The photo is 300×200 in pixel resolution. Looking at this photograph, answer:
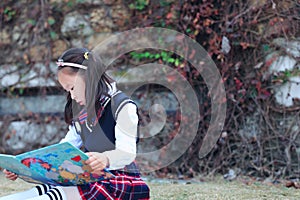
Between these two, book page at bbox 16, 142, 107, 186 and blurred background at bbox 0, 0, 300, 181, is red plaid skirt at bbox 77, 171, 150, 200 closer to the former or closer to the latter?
book page at bbox 16, 142, 107, 186

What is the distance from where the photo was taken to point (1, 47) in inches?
183

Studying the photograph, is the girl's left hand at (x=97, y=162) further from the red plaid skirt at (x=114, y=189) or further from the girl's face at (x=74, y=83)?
the girl's face at (x=74, y=83)

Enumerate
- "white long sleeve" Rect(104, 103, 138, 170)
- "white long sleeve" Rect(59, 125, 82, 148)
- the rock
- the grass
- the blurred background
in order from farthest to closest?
the rock, the blurred background, the grass, "white long sleeve" Rect(59, 125, 82, 148), "white long sleeve" Rect(104, 103, 138, 170)

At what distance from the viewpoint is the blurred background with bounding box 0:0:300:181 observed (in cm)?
366

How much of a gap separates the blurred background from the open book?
1.99 meters

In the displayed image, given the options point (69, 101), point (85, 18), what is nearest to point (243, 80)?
point (85, 18)

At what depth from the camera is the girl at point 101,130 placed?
5.87 feet

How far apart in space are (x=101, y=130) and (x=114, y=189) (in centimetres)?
25

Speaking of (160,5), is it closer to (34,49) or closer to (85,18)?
(85,18)

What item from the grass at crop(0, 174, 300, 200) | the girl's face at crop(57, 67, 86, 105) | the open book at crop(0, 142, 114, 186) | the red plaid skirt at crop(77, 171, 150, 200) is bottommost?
the grass at crop(0, 174, 300, 200)

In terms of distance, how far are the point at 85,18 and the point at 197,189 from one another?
2.01 m

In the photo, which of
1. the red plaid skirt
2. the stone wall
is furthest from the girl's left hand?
the stone wall

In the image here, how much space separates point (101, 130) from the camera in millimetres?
1946

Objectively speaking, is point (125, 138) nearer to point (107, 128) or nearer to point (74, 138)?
point (107, 128)
